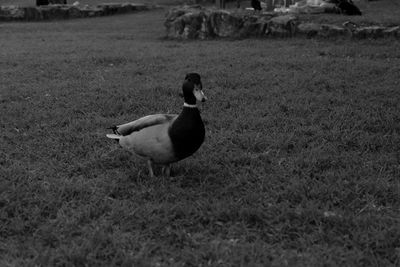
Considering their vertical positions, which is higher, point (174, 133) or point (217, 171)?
point (174, 133)

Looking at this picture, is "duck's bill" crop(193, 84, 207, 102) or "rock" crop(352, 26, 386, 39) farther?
"rock" crop(352, 26, 386, 39)

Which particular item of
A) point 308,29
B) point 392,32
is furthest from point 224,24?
point 392,32

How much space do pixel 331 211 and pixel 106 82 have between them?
534cm

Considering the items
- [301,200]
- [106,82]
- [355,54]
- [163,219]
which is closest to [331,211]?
[301,200]

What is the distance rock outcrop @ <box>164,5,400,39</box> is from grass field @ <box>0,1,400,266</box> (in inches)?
118

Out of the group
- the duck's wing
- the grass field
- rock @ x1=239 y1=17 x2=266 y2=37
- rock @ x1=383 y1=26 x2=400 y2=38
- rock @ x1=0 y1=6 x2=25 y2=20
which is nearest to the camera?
the grass field

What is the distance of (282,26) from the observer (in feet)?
43.5

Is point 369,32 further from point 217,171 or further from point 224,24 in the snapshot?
point 217,171

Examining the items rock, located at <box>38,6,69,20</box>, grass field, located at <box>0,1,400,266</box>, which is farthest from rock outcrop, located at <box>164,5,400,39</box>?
rock, located at <box>38,6,69,20</box>

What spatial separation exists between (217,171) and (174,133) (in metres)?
0.82

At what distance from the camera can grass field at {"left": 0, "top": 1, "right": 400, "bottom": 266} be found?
347cm

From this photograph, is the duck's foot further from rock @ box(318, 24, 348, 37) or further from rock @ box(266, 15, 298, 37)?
rock @ box(266, 15, 298, 37)

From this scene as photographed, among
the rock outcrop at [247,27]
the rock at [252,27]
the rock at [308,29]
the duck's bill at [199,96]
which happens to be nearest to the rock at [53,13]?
the rock outcrop at [247,27]

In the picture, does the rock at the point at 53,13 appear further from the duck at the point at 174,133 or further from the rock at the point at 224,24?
the duck at the point at 174,133
